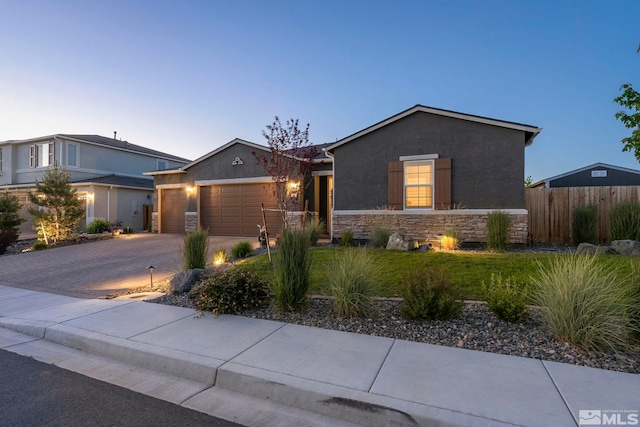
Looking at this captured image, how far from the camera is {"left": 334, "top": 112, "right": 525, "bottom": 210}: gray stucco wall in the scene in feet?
33.8

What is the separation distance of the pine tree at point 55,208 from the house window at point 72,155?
7719mm

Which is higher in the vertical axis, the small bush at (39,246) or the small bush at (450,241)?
the small bush at (450,241)

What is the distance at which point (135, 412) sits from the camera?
112 inches

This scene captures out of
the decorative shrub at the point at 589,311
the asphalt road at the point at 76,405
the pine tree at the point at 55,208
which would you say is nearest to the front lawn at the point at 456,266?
the decorative shrub at the point at 589,311

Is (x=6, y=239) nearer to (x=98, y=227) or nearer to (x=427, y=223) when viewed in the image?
(x=98, y=227)

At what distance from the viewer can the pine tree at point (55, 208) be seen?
49.2ft

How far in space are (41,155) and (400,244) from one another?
1049 inches

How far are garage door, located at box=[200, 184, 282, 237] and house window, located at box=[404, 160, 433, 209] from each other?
21.5 ft

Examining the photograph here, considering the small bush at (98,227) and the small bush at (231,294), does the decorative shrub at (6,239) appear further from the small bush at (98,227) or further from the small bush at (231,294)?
the small bush at (231,294)

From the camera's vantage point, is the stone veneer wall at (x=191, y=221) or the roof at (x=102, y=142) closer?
the stone veneer wall at (x=191, y=221)

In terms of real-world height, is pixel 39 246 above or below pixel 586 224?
below

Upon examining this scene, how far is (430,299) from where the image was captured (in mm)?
4566

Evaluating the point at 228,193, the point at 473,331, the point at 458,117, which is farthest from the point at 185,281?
the point at 228,193

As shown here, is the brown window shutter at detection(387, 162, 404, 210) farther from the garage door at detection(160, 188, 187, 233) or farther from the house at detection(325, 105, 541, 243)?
the garage door at detection(160, 188, 187, 233)
